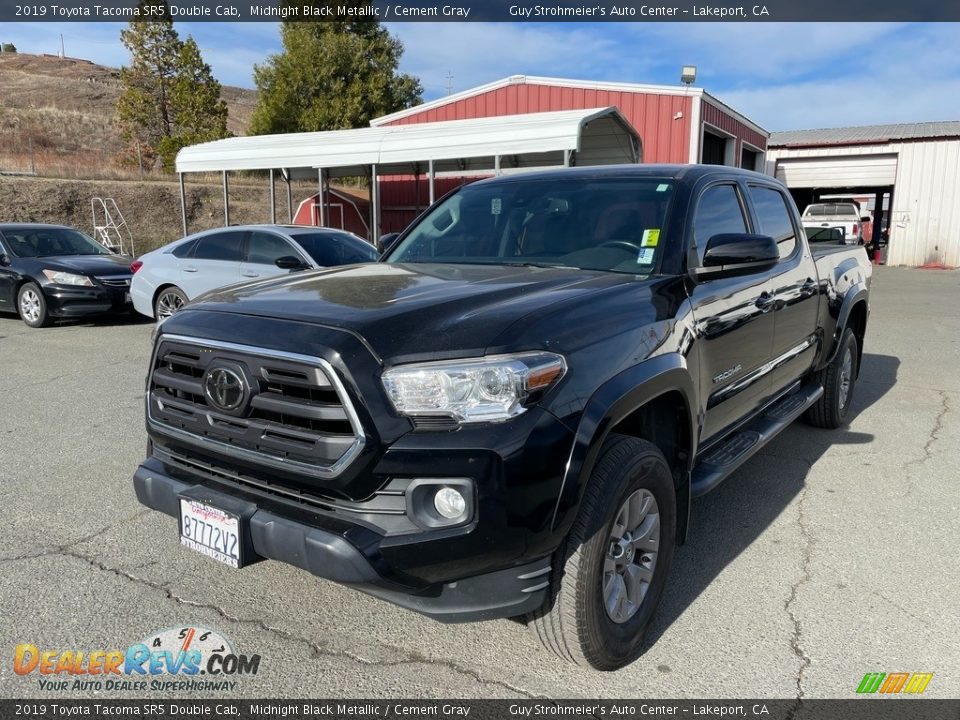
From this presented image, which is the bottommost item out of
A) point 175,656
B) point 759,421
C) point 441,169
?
point 175,656

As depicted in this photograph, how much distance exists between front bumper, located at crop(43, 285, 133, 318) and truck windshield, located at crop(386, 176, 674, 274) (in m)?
7.95

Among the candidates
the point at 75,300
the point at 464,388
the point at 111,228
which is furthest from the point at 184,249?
the point at 111,228

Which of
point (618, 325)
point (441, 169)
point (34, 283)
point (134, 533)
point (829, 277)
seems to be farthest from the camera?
point (441, 169)

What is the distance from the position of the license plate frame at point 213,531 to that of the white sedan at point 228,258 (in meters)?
6.03

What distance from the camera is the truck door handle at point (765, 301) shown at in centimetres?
377

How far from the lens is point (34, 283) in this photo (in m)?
10.4

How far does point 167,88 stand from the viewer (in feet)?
114

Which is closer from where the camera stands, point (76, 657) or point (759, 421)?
point (76, 657)

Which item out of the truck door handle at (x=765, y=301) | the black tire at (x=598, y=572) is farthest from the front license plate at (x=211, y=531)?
the truck door handle at (x=765, y=301)

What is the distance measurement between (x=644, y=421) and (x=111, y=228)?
25.5m

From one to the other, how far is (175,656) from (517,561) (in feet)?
4.74

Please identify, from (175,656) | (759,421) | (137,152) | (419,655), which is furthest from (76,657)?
(137,152)

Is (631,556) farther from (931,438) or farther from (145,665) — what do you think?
(931,438)

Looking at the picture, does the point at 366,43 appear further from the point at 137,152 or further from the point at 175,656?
the point at 175,656
